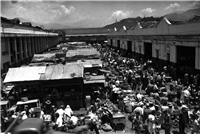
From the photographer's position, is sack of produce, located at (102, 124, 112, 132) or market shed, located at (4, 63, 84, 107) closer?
sack of produce, located at (102, 124, 112, 132)

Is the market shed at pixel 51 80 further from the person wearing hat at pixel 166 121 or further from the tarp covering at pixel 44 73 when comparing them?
the person wearing hat at pixel 166 121

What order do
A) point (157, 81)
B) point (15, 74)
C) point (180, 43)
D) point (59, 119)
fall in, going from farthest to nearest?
point (180, 43) → point (157, 81) → point (15, 74) → point (59, 119)

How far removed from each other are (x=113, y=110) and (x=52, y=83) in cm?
463

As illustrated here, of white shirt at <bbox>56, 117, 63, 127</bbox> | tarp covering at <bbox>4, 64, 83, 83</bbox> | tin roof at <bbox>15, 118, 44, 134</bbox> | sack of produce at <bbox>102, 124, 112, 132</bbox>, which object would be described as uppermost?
tarp covering at <bbox>4, 64, 83, 83</bbox>

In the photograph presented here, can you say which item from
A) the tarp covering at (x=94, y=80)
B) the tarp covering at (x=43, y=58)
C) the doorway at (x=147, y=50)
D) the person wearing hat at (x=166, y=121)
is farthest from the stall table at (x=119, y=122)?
the doorway at (x=147, y=50)

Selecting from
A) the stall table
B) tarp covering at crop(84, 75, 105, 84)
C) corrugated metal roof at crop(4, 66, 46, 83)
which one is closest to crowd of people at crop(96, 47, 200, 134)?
the stall table

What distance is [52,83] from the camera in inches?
576

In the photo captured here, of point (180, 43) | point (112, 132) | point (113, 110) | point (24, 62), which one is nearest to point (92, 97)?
point (113, 110)

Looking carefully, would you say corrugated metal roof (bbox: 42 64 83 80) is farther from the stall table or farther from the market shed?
→ the stall table

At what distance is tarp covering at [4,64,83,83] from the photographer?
46.6 ft

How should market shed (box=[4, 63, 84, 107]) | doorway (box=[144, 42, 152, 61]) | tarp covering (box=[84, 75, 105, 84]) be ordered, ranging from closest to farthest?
market shed (box=[4, 63, 84, 107]), tarp covering (box=[84, 75, 105, 84]), doorway (box=[144, 42, 152, 61])

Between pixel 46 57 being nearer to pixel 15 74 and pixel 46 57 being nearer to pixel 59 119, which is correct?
pixel 15 74

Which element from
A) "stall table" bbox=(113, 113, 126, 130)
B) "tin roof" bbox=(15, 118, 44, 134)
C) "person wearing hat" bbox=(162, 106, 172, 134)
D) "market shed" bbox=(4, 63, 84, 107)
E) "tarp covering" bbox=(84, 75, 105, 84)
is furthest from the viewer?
"tarp covering" bbox=(84, 75, 105, 84)

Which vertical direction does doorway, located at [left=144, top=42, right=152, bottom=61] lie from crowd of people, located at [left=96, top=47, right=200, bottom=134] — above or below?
above
